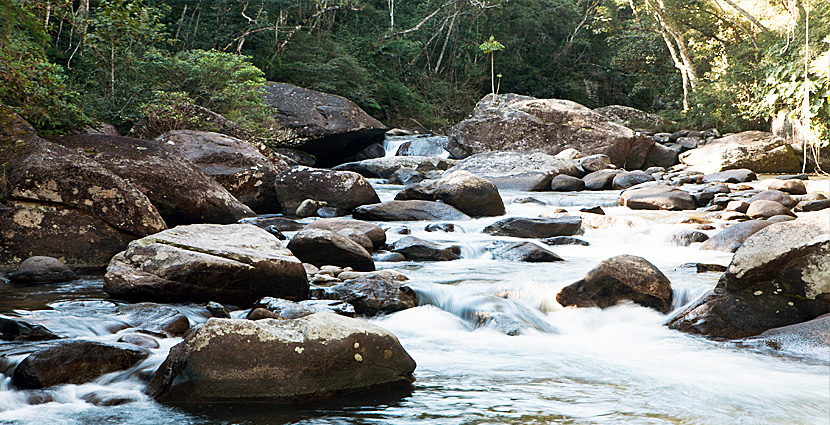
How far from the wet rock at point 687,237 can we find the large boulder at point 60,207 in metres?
6.33

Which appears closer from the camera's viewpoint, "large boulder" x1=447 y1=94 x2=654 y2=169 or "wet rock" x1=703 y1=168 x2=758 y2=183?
"wet rock" x1=703 y1=168 x2=758 y2=183

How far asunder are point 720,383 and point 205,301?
146 inches

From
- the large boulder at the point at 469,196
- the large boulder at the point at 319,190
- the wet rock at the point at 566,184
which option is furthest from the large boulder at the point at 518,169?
the large boulder at the point at 319,190

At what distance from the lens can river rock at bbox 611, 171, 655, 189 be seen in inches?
539


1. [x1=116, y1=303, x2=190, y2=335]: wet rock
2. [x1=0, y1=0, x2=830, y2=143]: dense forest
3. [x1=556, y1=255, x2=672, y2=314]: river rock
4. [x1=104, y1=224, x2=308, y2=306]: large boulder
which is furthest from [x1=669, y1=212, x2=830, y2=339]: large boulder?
[x1=0, y1=0, x2=830, y2=143]: dense forest

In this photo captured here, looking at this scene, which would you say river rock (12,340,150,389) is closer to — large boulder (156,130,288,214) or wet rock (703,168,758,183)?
large boulder (156,130,288,214)

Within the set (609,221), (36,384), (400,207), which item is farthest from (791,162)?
(36,384)

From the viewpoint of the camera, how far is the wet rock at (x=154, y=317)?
14.2ft

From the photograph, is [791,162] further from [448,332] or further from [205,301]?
[205,301]

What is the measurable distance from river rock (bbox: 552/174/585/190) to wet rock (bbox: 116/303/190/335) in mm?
10298

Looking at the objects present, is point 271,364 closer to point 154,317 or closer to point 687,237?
point 154,317

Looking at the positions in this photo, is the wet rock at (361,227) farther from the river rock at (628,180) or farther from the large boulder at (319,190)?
the river rock at (628,180)

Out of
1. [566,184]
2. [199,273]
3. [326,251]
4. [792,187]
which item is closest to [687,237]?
[792,187]

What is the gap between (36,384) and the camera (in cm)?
327
